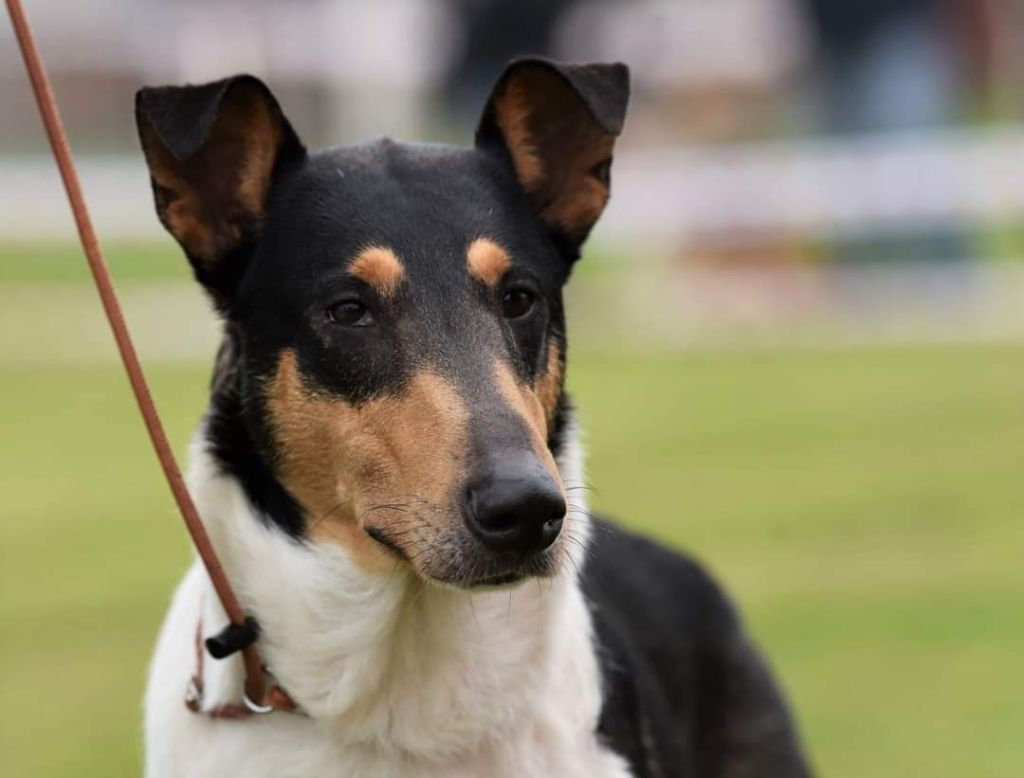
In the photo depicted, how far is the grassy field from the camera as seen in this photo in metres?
6.98

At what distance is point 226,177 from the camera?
4098mm

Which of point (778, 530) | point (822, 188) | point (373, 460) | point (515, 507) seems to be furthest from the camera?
point (822, 188)

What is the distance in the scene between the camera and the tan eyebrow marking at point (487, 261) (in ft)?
12.9

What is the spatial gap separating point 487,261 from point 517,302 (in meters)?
0.12

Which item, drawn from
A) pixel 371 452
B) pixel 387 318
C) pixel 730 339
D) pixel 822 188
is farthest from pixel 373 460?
Answer: pixel 822 188

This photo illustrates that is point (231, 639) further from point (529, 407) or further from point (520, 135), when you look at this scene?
point (520, 135)

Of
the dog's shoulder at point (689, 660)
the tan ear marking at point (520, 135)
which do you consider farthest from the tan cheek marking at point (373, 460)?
the dog's shoulder at point (689, 660)

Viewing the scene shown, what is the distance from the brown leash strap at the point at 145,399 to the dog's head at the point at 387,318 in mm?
156

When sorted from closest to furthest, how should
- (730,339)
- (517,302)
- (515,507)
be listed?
(515,507) < (517,302) < (730,339)

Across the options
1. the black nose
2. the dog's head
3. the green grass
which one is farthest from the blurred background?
the black nose

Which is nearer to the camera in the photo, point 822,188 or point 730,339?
point 730,339

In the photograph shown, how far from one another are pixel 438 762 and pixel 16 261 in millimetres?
19380

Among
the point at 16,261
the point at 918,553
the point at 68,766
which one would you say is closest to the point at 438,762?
the point at 68,766

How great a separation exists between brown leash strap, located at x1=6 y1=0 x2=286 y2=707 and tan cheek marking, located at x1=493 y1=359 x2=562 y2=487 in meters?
0.70
